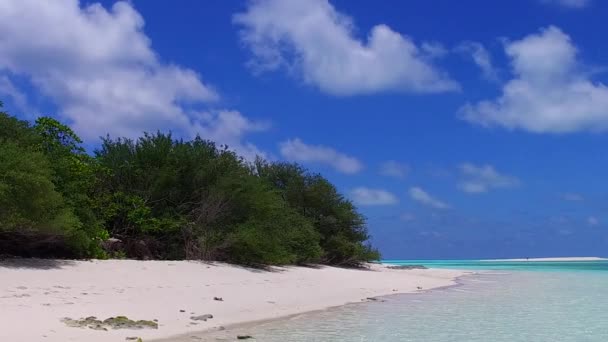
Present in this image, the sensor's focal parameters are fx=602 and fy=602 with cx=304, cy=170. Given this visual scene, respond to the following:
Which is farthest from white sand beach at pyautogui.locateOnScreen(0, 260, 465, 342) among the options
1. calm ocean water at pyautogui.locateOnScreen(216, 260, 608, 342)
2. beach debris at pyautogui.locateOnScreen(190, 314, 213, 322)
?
calm ocean water at pyautogui.locateOnScreen(216, 260, 608, 342)

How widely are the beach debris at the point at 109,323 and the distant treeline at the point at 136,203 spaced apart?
527cm

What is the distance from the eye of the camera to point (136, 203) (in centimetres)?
2478

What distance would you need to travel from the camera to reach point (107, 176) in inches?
1008

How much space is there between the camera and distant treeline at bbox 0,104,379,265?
16641mm

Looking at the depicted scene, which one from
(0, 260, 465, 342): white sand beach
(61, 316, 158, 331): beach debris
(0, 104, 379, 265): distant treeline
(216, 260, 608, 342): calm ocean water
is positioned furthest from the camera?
(0, 104, 379, 265): distant treeline

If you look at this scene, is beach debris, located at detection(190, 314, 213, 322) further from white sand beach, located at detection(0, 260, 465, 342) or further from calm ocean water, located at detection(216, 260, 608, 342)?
calm ocean water, located at detection(216, 260, 608, 342)

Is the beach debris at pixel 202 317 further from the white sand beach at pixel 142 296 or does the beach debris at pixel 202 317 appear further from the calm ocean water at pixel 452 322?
the calm ocean water at pixel 452 322

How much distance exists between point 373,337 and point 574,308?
10.5 meters

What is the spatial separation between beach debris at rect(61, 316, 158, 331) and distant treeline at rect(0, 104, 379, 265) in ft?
17.3

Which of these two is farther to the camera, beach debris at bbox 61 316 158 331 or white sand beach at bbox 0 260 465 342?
beach debris at bbox 61 316 158 331

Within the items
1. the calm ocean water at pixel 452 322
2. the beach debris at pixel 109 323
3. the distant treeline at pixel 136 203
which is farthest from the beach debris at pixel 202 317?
the distant treeline at pixel 136 203

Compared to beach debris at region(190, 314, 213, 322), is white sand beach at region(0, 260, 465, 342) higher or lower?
higher

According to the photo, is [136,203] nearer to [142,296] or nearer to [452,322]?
[142,296]

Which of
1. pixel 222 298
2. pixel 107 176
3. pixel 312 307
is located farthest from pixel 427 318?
pixel 107 176
